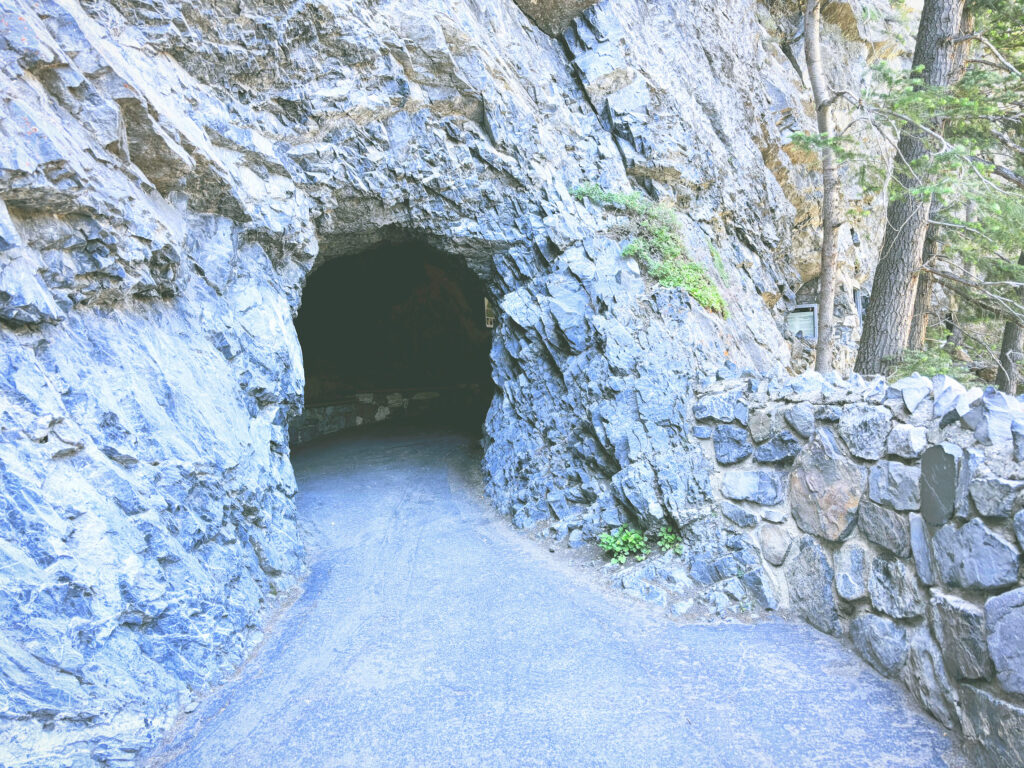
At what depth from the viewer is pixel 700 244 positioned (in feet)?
34.7

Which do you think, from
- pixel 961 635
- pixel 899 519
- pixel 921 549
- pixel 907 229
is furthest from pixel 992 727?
pixel 907 229

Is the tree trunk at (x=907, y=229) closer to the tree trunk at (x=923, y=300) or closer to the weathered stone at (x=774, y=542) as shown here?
the tree trunk at (x=923, y=300)

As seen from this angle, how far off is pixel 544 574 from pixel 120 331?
5482 millimetres

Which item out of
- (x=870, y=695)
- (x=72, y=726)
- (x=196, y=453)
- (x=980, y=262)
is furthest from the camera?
(x=980, y=262)

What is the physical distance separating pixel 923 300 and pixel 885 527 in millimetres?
7141

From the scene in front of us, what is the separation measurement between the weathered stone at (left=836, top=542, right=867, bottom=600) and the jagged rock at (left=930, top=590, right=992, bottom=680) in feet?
2.32

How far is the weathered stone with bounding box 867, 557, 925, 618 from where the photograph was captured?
4156 mm

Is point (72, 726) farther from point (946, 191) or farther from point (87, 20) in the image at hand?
point (946, 191)

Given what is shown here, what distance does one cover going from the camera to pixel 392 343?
20359 millimetres

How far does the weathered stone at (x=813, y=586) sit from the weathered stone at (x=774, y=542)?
96 millimetres

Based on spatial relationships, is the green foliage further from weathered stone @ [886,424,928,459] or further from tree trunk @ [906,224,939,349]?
weathered stone @ [886,424,928,459]

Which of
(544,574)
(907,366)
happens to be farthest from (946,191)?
(544,574)

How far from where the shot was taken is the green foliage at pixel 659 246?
335 inches

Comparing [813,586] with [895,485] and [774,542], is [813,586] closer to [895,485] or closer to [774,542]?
[774,542]
